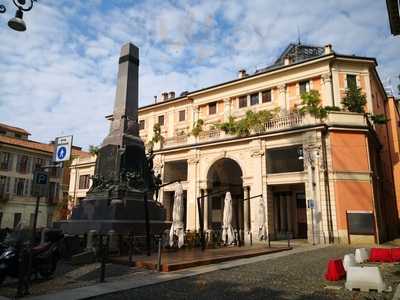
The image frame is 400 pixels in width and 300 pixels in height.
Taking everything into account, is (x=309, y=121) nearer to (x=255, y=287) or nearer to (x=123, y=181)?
(x=123, y=181)

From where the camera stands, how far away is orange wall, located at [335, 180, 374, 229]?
23625 millimetres

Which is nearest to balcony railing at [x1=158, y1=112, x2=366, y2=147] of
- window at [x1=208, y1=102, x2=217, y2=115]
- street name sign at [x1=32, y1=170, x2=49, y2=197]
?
window at [x1=208, y1=102, x2=217, y2=115]

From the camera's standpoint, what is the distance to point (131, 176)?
13.9 meters

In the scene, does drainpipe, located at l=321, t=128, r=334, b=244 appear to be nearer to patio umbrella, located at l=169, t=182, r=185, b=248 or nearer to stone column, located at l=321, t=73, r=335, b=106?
stone column, located at l=321, t=73, r=335, b=106

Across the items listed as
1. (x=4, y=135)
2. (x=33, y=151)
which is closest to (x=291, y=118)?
(x=33, y=151)

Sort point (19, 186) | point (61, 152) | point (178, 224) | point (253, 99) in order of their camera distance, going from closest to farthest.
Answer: point (61, 152) < point (178, 224) < point (253, 99) < point (19, 186)

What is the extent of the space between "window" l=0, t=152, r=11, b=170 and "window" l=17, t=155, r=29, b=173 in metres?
1.35

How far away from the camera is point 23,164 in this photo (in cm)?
4519

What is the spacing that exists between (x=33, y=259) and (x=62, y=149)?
115 inches

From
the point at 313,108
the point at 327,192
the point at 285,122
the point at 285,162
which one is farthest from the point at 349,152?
the point at 285,162

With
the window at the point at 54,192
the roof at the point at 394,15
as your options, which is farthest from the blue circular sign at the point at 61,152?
the window at the point at 54,192

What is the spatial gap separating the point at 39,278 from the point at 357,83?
30017 mm

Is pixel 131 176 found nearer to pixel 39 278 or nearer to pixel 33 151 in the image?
pixel 39 278

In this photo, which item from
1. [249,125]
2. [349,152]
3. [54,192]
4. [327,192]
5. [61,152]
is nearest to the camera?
[61,152]
